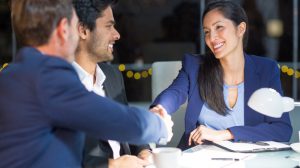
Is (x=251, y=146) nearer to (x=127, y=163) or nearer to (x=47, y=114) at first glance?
(x=127, y=163)

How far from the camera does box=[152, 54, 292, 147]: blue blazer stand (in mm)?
2373

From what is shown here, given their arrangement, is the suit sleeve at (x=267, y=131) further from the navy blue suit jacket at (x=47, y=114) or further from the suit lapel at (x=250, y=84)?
the navy blue suit jacket at (x=47, y=114)

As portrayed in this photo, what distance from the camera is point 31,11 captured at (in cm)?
134

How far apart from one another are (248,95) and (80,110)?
1439 millimetres

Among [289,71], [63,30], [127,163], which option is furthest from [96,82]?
[289,71]

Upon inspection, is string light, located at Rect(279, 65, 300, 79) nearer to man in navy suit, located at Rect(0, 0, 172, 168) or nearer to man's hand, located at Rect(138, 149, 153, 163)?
man's hand, located at Rect(138, 149, 153, 163)

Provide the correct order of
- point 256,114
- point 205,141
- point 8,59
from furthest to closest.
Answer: point 8,59 → point 256,114 → point 205,141

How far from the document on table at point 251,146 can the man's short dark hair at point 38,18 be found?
102 cm

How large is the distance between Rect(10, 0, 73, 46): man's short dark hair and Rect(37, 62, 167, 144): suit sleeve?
0.12 meters

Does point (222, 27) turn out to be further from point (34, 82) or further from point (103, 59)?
point (34, 82)

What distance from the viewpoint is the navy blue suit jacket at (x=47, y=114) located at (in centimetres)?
127

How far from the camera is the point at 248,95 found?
254cm

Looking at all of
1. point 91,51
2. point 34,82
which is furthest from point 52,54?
point 91,51

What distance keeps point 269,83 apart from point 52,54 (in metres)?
1.51
